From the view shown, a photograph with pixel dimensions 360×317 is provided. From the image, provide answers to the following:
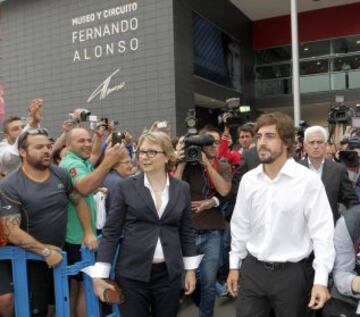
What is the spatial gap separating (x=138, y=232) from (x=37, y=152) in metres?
1.05

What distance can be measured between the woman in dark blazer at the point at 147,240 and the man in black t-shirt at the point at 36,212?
2.04 feet

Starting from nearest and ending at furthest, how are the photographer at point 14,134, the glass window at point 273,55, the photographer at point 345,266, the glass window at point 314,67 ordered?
the photographer at point 345,266 → the photographer at point 14,134 → the glass window at point 314,67 → the glass window at point 273,55

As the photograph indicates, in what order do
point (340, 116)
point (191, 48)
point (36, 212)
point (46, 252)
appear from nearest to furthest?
point (46, 252) → point (36, 212) → point (340, 116) → point (191, 48)

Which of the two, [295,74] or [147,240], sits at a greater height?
[295,74]

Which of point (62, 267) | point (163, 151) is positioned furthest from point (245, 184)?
point (62, 267)

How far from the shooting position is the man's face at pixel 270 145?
2732 millimetres

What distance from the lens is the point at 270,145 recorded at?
2756 mm

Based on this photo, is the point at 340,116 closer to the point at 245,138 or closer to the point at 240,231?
the point at 245,138

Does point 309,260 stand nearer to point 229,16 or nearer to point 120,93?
point 120,93

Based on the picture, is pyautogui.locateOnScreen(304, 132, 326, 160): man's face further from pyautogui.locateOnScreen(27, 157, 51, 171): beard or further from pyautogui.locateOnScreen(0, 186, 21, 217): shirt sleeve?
pyautogui.locateOnScreen(0, 186, 21, 217): shirt sleeve

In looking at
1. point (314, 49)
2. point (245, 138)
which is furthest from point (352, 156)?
point (314, 49)

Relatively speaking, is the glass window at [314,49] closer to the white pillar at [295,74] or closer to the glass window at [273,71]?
the glass window at [273,71]

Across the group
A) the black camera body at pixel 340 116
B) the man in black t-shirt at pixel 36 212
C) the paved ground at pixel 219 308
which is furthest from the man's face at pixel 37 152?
the black camera body at pixel 340 116

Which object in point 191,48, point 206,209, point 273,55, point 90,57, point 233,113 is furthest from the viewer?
point 273,55
